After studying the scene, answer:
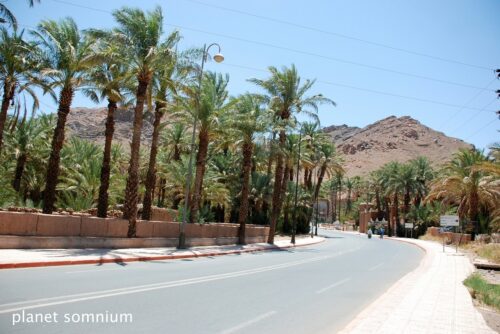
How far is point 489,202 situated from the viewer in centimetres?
4747

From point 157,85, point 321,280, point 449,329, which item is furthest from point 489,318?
point 157,85

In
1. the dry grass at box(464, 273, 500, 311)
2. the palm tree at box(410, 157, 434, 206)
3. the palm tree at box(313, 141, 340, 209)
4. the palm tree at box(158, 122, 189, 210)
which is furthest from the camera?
the palm tree at box(410, 157, 434, 206)

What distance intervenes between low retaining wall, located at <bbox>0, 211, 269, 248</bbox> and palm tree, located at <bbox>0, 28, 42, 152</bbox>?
21.2 ft

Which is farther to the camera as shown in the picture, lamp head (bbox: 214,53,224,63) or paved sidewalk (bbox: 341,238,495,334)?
lamp head (bbox: 214,53,224,63)

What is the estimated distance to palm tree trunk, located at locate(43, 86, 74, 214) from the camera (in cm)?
2144

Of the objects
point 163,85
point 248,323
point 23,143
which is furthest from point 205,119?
point 248,323

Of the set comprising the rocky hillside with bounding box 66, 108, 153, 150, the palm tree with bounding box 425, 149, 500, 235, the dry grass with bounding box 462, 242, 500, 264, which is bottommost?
the dry grass with bounding box 462, 242, 500, 264

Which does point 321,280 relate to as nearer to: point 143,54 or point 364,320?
point 364,320

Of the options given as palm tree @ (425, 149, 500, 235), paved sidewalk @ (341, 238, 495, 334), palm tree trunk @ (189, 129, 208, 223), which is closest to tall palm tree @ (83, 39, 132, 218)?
palm tree trunk @ (189, 129, 208, 223)

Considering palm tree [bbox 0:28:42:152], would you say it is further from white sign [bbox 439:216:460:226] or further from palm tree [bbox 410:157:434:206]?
palm tree [bbox 410:157:434:206]

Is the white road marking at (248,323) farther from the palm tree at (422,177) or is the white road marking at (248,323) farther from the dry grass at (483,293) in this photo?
the palm tree at (422,177)

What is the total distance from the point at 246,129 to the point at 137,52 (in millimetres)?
12125

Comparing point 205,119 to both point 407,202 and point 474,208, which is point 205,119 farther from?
point 407,202

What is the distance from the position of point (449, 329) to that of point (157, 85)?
25256 millimetres
